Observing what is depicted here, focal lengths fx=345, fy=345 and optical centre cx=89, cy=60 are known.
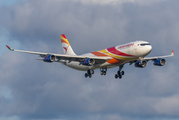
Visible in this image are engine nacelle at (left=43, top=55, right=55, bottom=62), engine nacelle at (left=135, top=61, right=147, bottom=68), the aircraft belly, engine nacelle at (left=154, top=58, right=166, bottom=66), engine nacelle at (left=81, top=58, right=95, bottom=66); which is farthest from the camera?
engine nacelle at (left=154, top=58, right=166, bottom=66)

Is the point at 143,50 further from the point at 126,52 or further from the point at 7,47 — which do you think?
the point at 7,47

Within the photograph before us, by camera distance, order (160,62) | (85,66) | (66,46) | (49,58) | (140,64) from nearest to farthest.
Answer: (49,58)
(140,64)
(160,62)
(85,66)
(66,46)

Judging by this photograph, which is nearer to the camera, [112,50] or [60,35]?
[112,50]

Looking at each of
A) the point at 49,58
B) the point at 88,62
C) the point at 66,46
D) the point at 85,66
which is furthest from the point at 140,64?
the point at 66,46

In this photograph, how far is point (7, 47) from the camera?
7756 cm

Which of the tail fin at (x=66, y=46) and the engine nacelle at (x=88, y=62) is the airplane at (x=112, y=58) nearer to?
the engine nacelle at (x=88, y=62)

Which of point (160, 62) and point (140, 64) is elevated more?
point (160, 62)

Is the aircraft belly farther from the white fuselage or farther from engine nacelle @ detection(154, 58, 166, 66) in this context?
engine nacelle @ detection(154, 58, 166, 66)

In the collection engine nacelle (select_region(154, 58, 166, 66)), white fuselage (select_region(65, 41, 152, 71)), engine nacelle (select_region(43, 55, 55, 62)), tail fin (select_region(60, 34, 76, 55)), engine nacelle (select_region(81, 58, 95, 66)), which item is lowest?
engine nacelle (select_region(43, 55, 55, 62))

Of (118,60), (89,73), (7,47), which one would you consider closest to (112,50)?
(118,60)

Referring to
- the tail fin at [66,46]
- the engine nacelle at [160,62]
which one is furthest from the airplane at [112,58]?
the tail fin at [66,46]

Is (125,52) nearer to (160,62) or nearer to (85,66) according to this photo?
(160,62)

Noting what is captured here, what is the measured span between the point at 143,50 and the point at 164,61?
40.5 ft

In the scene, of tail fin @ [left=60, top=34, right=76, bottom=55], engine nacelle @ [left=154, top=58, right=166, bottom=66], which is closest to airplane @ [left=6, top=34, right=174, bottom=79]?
engine nacelle @ [left=154, top=58, right=166, bottom=66]
